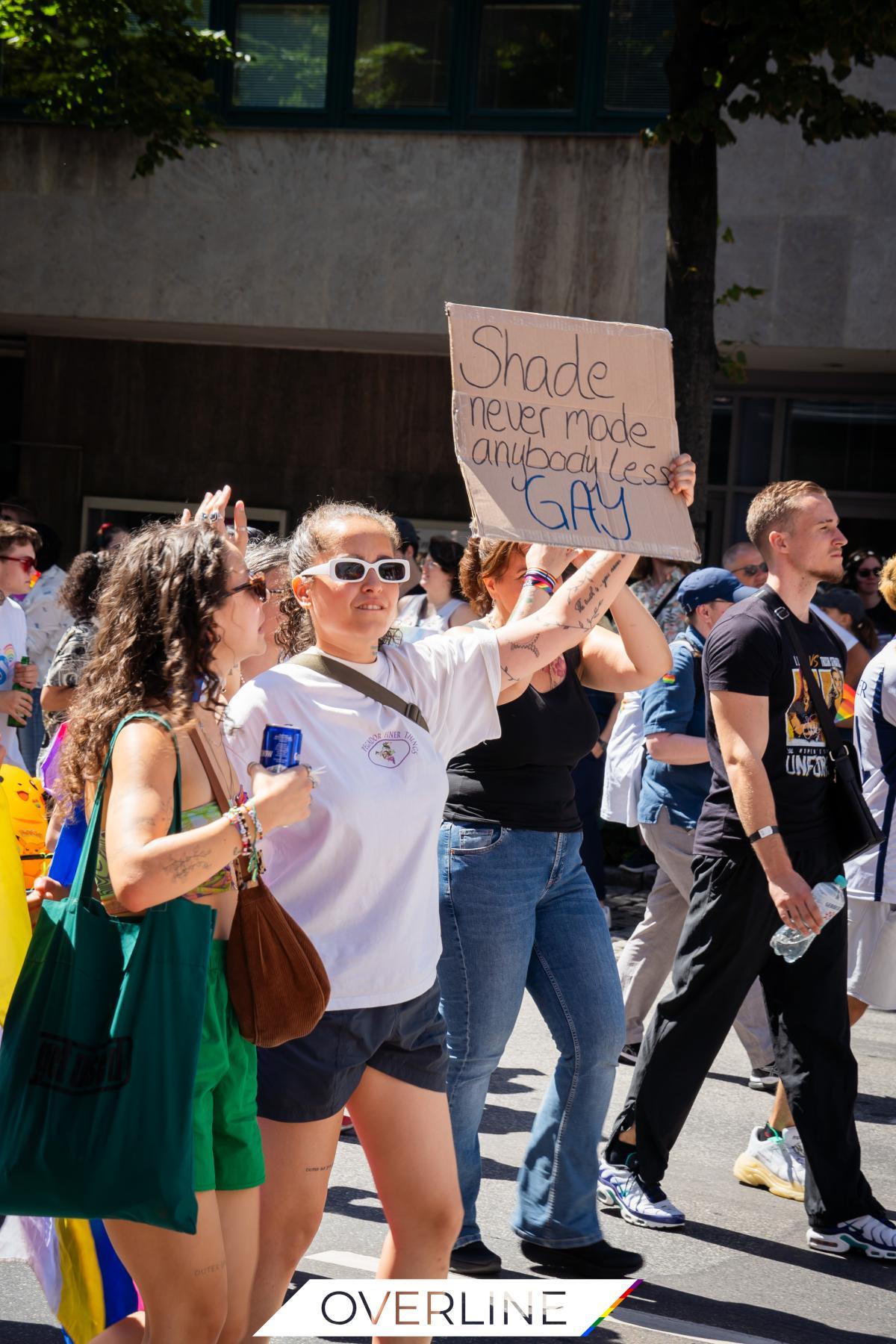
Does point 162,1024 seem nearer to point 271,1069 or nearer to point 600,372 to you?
point 271,1069

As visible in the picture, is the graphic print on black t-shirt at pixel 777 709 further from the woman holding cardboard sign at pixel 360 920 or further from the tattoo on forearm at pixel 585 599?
the woman holding cardboard sign at pixel 360 920

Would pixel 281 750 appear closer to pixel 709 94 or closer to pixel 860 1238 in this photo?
pixel 860 1238

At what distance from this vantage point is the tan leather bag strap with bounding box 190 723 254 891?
287 cm

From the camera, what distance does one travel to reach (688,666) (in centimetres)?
635

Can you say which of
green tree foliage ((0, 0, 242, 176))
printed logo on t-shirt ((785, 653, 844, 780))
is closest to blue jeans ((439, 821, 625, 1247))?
printed logo on t-shirt ((785, 653, 844, 780))

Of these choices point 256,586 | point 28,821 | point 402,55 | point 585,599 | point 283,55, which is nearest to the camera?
point 256,586

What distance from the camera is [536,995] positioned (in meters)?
4.35

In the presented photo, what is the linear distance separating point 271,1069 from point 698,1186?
257 cm

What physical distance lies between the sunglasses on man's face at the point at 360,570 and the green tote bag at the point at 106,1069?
93 centimetres

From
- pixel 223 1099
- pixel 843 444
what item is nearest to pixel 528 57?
pixel 843 444

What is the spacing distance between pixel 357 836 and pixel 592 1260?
5.85ft

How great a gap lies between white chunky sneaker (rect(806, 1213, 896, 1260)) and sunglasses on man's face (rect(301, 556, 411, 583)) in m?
2.57

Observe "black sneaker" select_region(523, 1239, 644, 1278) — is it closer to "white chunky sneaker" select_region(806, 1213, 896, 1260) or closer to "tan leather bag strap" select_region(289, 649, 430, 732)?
"white chunky sneaker" select_region(806, 1213, 896, 1260)

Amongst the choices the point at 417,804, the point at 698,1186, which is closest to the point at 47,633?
the point at 698,1186
